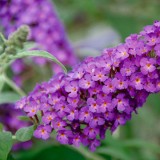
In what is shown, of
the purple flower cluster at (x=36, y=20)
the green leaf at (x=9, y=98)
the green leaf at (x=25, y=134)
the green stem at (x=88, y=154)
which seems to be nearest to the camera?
the green leaf at (x=25, y=134)

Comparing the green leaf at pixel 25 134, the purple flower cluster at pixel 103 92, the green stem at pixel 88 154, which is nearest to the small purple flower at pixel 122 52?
the purple flower cluster at pixel 103 92

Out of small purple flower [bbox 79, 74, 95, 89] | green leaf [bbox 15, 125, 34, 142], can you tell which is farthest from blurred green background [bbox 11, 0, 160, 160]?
small purple flower [bbox 79, 74, 95, 89]

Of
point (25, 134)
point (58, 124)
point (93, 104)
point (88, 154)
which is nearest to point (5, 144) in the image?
point (25, 134)

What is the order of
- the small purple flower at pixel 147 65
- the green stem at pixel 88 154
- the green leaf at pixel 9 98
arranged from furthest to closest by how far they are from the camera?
1. the green stem at pixel 88 154
2. the green leaf at pixel 9 98
3. the small purple flower at pixel 147 65

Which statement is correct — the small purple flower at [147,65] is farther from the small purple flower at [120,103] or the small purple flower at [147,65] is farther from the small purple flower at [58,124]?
the small purple flower at [58,124]

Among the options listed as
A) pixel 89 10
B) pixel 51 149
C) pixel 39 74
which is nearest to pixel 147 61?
pixel 51 149

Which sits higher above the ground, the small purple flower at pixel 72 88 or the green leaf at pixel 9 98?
the green leaf at pixel 9 98

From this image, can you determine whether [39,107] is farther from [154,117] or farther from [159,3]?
[159,3]
